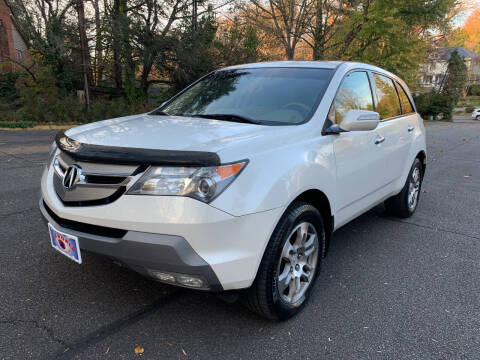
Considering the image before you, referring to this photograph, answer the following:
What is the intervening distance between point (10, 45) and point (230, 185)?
2807cm

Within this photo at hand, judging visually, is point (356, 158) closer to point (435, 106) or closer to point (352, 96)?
point (352, 96)

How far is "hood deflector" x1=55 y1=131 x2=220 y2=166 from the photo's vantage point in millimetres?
1971

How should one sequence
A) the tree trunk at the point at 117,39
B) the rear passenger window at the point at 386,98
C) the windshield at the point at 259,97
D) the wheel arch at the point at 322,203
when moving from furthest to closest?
the tree trunk at the point at 117,39, the rear passenger window at the point at 386,98, the windshield at the point at 259,97, the wheel arch at the point at 322,203

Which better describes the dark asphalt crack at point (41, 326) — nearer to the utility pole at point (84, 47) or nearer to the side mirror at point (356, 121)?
the side mirror at point (356, 121)

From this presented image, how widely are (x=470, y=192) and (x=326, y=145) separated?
469 cm

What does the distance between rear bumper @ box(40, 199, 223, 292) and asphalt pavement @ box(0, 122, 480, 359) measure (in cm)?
54

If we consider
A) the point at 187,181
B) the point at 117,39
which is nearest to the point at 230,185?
the point at 187,181

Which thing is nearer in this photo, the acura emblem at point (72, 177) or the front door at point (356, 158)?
the acura emblem at point (72, 177)

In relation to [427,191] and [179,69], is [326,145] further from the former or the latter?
[179,69]

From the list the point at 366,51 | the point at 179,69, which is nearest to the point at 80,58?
the point at 179,69

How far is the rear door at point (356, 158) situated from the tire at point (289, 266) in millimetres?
422

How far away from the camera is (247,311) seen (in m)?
2.62

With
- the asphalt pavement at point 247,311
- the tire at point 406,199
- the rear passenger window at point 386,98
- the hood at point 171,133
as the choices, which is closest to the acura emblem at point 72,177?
the hood at point 171,133

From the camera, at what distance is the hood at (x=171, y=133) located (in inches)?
84.0
